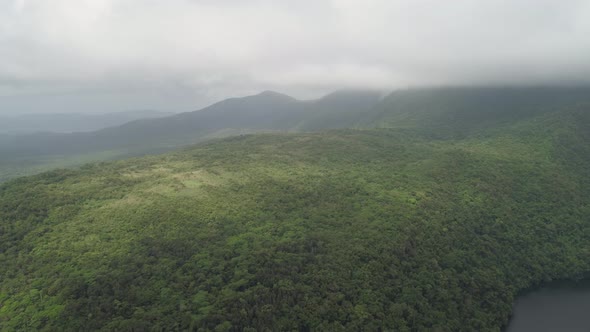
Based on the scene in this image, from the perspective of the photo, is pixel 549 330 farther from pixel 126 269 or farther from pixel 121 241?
pixel 121 241

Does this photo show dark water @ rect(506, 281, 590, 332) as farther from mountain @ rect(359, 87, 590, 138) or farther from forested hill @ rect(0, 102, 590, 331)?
mountain @ rect(359, 87, 590, 138)

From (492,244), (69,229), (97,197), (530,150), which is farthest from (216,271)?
(530,150)

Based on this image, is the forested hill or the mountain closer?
the forested hill

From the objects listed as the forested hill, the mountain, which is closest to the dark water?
the forested hill

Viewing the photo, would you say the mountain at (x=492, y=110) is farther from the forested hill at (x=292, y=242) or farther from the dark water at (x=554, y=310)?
the dark water at (x=554, y=310)

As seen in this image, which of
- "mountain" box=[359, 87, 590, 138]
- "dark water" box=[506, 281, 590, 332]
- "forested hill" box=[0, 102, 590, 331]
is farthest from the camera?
"mountain" box=[359, 87, 590, 138]

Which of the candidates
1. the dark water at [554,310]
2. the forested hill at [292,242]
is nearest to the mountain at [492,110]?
the forested hill at [292,242]
